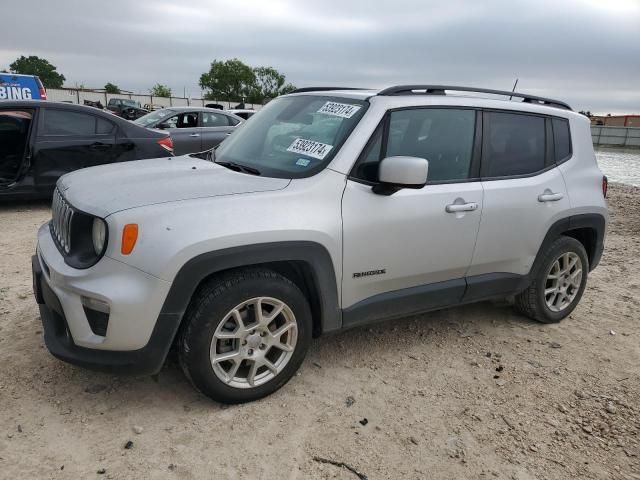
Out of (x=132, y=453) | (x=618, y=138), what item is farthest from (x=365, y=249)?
(x=618, y=138)

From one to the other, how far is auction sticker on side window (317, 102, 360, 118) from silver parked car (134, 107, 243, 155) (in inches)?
277

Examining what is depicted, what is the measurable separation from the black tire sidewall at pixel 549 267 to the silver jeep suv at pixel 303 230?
23mm

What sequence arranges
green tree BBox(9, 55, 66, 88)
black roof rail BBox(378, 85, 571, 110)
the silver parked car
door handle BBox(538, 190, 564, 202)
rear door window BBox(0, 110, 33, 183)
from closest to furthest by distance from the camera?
black roof rail BBox(378, 85, 571, 110), door handle BBox(538, 190, 564, 202), rear door window BBox(0, 110, 33, 183), the silver parked car, green tree BBox(9, 55, 66, 88)

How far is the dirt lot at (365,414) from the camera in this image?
96.7 inches

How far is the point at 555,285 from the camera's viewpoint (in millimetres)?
4180

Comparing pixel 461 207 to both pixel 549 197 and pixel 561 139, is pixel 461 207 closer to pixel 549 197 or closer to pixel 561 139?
pixel 549 197

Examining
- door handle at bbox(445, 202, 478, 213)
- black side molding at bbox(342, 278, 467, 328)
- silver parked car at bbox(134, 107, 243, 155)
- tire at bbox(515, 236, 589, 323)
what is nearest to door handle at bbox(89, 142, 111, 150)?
silver parked car at bbox(134, 107, 243, 155)

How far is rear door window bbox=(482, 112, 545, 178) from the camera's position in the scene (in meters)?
3.58

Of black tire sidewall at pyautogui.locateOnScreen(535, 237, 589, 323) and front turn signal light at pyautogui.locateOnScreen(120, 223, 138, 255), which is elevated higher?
front turn signal light at pyautogui.locateOnScreen(120, 223, 138, 255)

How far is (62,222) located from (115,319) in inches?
32.6

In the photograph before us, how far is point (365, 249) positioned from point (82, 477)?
179cm

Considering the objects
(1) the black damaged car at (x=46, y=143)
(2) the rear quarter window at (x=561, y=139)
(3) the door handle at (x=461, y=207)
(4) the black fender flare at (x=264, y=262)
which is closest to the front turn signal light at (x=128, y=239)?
(4) the black fender flare at (x=264, y=262)

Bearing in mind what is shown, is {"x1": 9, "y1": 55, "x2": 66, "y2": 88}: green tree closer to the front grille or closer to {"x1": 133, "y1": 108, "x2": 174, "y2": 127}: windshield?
{"x1": 133, "y1": 108, "x2": 174, "y2": 127}: windshield

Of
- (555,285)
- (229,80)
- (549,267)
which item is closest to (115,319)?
(549,267)
